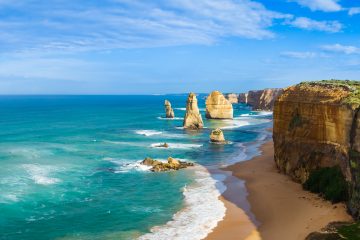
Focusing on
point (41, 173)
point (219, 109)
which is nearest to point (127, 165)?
point (41, 173)

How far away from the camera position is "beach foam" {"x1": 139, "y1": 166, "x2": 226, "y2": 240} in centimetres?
3010

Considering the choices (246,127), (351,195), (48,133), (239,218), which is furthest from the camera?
(246,127)

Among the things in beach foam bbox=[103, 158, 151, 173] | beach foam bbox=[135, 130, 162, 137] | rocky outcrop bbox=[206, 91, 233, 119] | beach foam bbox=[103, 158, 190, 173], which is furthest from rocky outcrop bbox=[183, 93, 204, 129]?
beach foam bbox=[103, 158, 151, 173]

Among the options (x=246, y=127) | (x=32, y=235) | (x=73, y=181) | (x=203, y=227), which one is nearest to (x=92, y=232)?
(x=32, y=235)

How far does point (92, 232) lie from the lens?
1214 inches

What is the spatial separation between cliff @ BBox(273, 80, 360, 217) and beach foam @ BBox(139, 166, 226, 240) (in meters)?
8.04

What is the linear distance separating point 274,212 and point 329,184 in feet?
17.4

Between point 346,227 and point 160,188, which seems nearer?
point 346,227

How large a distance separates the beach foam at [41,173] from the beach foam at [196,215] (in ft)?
50.1

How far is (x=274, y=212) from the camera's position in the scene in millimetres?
33969

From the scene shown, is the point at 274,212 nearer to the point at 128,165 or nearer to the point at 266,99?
the point at 128,165

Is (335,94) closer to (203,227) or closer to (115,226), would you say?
(203,227)

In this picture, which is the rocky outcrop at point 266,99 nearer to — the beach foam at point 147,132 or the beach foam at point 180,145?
the beach foam at point 147,132

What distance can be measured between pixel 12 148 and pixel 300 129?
154 ft
